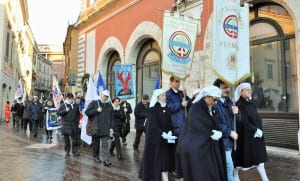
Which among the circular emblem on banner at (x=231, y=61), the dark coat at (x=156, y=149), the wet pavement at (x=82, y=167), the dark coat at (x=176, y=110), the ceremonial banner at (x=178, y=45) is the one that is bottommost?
the wet pavement at (x=82, y=167)

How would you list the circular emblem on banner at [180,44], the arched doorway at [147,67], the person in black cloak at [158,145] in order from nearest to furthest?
the person in black cloak at [158,145] < the circular emblem on banner at [180,44] < the arched doorway at [147,67]

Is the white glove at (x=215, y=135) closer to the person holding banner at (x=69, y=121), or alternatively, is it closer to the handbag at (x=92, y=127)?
the handbag at (x=92, y=127)

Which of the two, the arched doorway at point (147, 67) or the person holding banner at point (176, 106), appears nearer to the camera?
the person holding banner at point (176, 106)

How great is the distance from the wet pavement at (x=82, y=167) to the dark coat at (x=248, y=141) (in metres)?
1.39

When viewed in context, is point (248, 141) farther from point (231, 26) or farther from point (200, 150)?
point (231, 26)

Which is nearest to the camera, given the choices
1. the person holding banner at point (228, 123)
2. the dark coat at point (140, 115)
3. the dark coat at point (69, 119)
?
the person holding banner at point (228, 123)

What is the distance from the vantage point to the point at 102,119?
8.67 metres

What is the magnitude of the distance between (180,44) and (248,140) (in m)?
2.96

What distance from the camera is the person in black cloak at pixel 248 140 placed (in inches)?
226

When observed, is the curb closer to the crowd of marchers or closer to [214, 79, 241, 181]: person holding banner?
the crowd of marchers

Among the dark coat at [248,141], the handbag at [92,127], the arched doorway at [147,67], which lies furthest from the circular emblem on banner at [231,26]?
the arched doorway at [147,67]

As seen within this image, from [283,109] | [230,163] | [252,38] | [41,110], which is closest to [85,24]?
[41,110]

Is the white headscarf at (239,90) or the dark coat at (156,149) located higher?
the white headscarf at (239,90)

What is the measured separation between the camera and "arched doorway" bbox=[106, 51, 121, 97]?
21583mm
